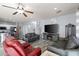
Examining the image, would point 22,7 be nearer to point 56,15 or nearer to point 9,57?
point 56,15

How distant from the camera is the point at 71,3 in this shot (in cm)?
226

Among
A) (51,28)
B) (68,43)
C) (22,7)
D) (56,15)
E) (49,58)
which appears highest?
(22,7)

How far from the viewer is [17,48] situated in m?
2.29

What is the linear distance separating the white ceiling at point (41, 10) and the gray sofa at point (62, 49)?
661 mm

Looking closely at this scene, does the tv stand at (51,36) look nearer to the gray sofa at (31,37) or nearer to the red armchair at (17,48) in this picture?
the gray sofa at (31,37)

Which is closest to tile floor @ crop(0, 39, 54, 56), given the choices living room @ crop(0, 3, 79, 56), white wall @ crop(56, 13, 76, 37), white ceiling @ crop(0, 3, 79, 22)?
living room @ crop(0, 3, 79, 56)

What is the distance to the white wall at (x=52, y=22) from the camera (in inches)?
95.5

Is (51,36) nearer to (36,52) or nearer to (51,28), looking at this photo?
(51,28)

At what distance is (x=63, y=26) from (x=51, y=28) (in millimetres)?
280

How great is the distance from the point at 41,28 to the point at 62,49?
68cm

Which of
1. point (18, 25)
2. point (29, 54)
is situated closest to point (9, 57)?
point (29, 54)

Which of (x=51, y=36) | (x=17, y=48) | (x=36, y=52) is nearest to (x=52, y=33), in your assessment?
(x=51, y=36)

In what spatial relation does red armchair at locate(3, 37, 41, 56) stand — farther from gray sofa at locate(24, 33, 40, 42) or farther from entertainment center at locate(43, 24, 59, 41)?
entertainment center at locate(43, 24, 59, 41)

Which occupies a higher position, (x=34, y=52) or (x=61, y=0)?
(x=61, y=0)
